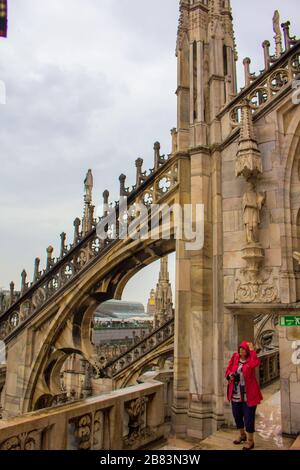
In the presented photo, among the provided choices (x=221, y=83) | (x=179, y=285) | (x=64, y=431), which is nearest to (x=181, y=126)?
(x=221, y=83)

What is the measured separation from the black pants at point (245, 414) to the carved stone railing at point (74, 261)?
4728 mm

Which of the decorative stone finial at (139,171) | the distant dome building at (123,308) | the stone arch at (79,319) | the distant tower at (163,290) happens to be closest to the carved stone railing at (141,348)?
the stone arch at (79,319)

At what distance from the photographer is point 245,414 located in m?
5.05

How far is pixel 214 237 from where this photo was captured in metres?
7.62

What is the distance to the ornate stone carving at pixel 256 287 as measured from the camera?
22.1 ft

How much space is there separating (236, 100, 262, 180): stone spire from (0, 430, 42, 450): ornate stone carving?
5.23 meters

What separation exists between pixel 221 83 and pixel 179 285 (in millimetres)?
4391

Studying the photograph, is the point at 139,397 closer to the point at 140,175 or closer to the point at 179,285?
the point at 179,285

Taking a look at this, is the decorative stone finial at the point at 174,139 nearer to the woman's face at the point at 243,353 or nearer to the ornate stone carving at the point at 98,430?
the woman's face at the point at 243,353

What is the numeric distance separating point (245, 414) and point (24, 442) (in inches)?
108

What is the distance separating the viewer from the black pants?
16.4 ft

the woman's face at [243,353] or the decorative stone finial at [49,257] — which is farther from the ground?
the decorative stone finial at [49,257]

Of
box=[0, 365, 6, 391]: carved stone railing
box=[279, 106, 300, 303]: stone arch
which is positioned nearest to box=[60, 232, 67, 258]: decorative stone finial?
box=[0, 365, 6, 391]: carved stone railing

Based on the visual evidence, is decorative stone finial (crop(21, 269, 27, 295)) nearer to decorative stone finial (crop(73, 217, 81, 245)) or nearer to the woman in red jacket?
decorative stone finial (crop(73, 217, 81, 245))
